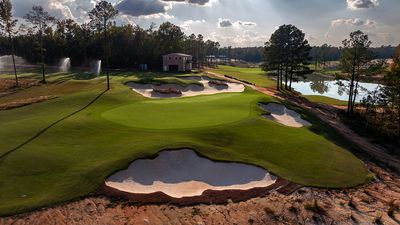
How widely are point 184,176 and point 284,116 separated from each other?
703 inches

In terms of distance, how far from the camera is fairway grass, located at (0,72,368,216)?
16547mm

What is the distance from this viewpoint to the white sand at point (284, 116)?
31.1 m

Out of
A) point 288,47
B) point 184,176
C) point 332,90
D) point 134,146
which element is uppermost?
point 288,47

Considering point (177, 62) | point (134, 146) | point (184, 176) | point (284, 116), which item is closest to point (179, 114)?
point (134, 146)

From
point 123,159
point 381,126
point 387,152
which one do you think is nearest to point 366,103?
point 381,126

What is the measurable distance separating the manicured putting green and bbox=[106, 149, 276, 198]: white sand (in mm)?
5660

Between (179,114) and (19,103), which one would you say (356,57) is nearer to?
(179,114)

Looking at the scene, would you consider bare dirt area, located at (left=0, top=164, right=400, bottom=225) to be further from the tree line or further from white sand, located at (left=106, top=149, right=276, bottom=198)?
the tree line

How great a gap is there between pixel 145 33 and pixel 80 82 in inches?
1800

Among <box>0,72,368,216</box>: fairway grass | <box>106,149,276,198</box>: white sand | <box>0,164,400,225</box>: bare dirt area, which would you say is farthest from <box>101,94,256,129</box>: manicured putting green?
<box>0,164,400,225</box>: bare dirt area

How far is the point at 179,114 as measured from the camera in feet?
97.2

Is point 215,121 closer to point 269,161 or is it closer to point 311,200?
point 269,161

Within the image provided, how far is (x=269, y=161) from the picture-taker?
20.7 metres

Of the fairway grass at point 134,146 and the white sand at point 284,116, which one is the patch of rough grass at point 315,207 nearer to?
→ the fairway grass at point 134,146
